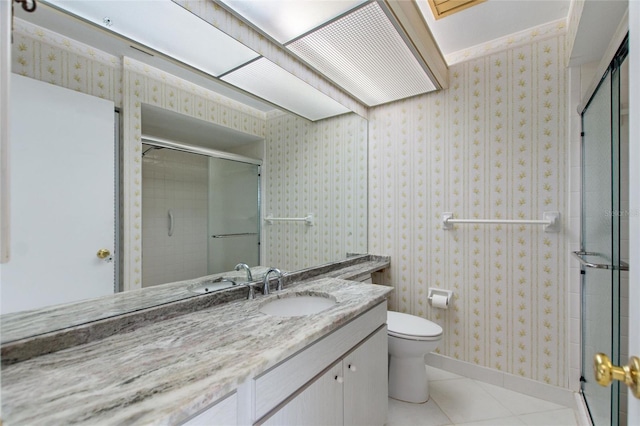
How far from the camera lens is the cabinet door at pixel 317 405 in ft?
2.96

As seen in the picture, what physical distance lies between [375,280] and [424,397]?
2.98 feet

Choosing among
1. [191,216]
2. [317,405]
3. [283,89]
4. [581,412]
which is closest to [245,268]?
[191,216]

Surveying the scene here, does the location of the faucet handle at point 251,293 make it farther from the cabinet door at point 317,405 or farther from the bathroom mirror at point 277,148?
the cabinet door at point 317,405

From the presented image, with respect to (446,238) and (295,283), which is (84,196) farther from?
(446,238)

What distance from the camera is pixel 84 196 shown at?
97cm

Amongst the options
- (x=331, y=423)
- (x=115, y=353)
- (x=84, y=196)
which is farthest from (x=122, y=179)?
(x=331, y=423)

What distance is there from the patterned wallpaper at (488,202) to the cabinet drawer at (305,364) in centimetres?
110

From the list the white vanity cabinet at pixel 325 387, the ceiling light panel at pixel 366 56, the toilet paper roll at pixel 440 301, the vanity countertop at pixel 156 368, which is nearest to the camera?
the vanity countertop at pixel 156 368

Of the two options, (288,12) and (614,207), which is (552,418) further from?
(288,12)

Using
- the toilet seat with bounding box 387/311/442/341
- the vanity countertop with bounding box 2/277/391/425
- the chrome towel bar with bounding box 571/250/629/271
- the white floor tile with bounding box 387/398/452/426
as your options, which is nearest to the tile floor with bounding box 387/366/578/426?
the white floor tile with bounding box 387/398/452/426

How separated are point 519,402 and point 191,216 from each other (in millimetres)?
2283

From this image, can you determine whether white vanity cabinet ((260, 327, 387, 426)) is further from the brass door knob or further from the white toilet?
the brass door knob

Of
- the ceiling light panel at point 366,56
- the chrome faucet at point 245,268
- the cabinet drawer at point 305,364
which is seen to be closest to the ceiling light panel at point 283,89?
the ceiling light panel at point 366,56

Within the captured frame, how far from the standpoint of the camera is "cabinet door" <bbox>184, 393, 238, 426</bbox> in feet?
2.16
